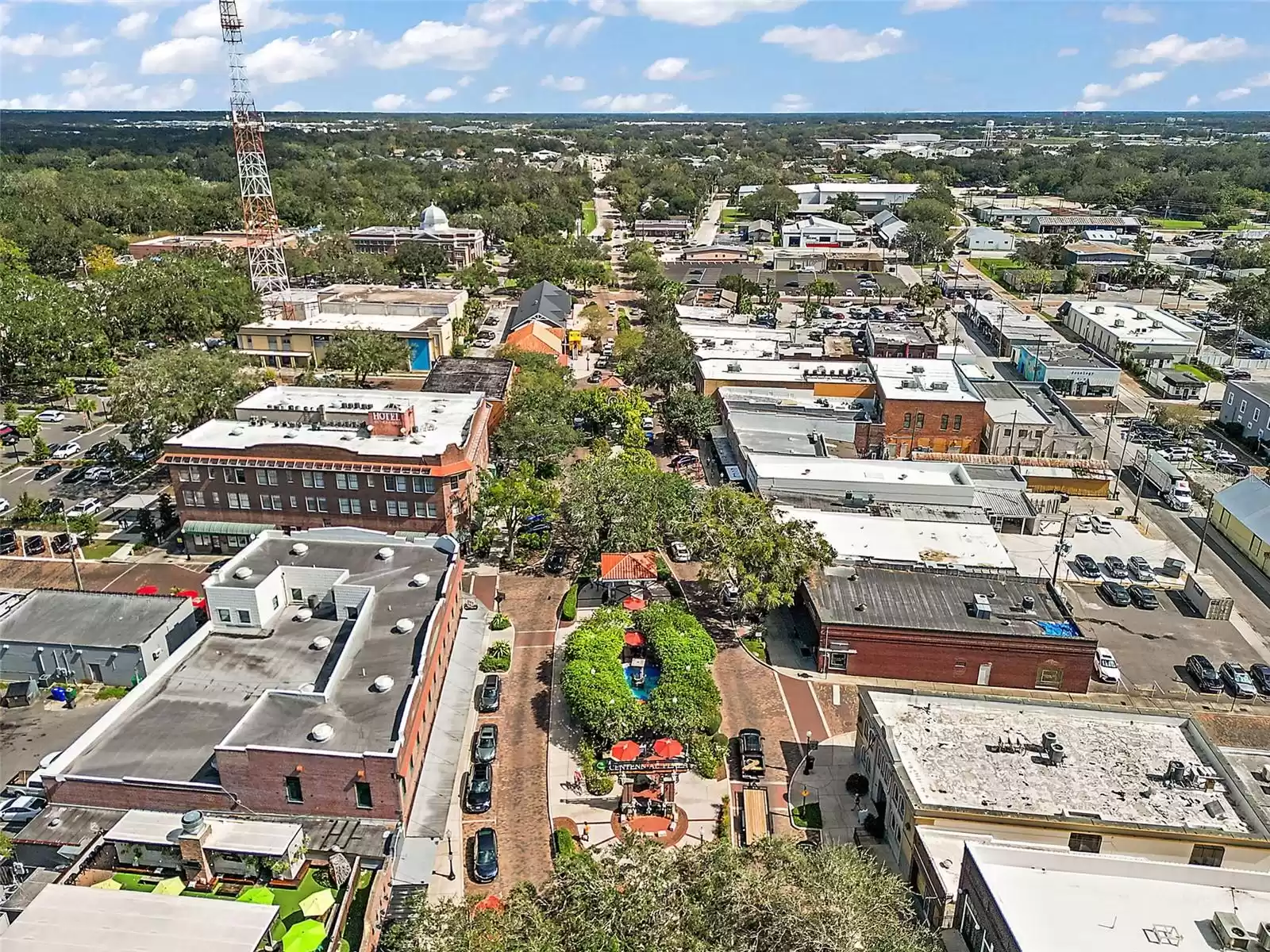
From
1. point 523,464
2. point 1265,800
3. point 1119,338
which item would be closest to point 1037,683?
point 1265,800

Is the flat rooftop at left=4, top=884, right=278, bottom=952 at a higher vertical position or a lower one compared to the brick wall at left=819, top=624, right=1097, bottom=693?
higher

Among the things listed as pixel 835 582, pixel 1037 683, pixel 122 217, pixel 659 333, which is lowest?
pixel 1037 683

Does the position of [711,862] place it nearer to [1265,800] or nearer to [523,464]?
[1265,800]

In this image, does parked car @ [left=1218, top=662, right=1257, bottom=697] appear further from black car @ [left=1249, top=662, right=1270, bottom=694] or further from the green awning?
the green awning

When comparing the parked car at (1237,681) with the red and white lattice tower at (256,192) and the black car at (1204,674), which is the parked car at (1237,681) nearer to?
the black car at (1204,674)

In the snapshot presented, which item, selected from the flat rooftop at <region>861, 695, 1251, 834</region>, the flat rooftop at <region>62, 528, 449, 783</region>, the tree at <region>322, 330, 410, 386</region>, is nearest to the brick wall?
the flat rooftop at <region>861, 695, 1251, 834</region>

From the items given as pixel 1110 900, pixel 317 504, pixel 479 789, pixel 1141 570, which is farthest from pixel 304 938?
pixel 1141 570
